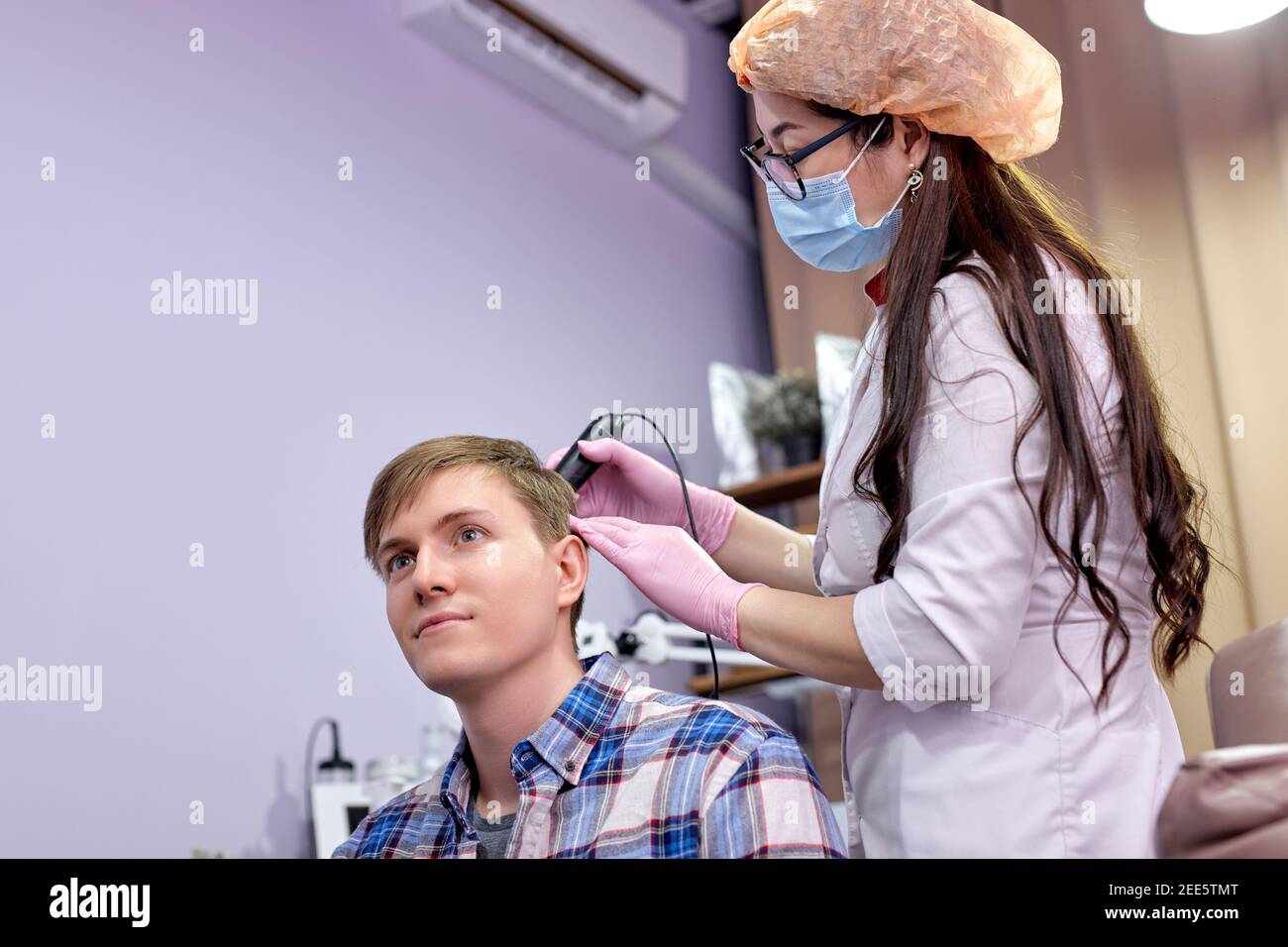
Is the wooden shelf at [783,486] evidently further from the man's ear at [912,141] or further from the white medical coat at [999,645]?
the white medical coat at [999,645]

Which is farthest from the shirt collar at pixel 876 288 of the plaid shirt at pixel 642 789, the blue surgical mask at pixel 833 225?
the plaid shirt at pixel 642 789

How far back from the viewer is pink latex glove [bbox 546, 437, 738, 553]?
1649 millimetres

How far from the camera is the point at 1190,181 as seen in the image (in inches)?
117

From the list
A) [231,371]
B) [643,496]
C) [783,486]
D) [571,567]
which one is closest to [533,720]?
[571,567]

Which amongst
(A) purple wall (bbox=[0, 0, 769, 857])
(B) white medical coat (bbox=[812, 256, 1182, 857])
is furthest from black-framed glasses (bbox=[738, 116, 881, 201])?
(A) purple wall (bbox=[0, 0, 769, 857])

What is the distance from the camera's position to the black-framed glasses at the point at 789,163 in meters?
1.45

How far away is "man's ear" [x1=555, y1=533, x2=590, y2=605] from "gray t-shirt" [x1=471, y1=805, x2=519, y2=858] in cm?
24

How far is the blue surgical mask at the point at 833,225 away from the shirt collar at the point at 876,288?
0.03 m

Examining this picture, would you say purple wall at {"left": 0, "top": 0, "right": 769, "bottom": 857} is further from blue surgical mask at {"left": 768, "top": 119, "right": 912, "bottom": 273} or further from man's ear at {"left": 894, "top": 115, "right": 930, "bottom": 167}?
man's ear at {"left": 894, "top": 115, "right": 930, "bottom": 167}

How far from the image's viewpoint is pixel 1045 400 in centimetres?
124
